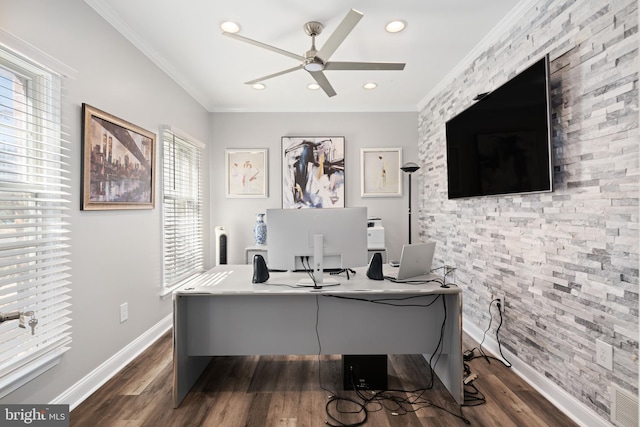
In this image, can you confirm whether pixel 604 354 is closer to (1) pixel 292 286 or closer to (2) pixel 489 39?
(1) pixel 292 286

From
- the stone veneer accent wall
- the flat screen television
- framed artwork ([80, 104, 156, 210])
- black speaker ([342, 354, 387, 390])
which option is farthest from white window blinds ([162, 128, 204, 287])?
the stone veneer accent wall

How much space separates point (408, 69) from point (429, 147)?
3.59 feet

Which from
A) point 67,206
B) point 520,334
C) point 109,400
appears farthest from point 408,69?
point 109,400

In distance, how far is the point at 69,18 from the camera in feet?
6.21

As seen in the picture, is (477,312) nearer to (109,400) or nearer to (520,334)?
(520,334)

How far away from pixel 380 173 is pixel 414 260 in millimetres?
2361

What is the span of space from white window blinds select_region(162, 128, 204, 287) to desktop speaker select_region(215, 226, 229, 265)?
197 mm

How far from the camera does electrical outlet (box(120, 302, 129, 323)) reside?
2.37 meters

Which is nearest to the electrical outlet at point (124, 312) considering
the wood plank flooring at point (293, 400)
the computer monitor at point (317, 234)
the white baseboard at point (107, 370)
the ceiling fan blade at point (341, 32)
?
the white baseboard at point (107, 370)

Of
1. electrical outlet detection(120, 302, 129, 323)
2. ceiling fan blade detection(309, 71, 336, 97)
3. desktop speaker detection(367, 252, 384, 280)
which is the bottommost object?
electrical outlet detection(120, 302, 129, 323)

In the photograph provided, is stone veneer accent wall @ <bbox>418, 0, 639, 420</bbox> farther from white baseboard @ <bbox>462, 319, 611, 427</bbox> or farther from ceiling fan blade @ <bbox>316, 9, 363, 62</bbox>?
ceiling fan blade @ <bbox>316, 9, 363, 62</bbox>

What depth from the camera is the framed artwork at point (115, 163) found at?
202cm

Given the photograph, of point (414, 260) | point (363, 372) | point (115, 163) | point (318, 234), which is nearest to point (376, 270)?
point (414, 260)

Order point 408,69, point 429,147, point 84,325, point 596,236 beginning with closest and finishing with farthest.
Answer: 1. point 596,236
2. point 84,325
3. point 408,69
4. point 429,147
